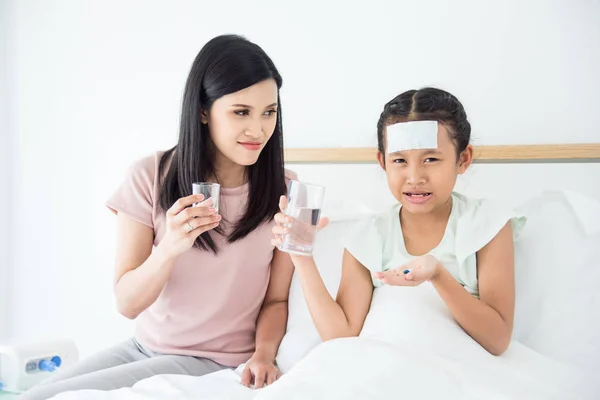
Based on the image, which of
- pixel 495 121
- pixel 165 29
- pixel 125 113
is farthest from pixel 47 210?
pixel 495 121

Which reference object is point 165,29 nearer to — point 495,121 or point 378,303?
point 495,121

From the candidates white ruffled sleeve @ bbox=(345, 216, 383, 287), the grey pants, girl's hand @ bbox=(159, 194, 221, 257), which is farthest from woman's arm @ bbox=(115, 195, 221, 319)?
white ruffled sleeve @ bbox=(345, 216, 383, 287)

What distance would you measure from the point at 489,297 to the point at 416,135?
0.41 metres

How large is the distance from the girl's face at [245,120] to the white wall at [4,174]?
161 centimetres

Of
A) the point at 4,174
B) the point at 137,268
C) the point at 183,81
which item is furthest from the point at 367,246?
the point at 4,174

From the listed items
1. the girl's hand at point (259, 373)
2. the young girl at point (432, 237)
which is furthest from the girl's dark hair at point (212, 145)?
the girl's hand at point (259, 373)

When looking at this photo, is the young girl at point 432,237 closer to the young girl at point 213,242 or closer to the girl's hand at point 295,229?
the girl's hand at point 295,229

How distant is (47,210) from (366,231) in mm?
1723

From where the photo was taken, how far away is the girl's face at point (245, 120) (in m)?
1.48

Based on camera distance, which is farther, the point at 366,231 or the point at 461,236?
the point at 366,231

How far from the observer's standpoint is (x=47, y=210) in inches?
105

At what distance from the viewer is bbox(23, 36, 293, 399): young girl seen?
1.48 m

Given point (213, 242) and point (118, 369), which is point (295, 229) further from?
point (118, 369)

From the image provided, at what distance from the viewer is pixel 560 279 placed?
1.45m
